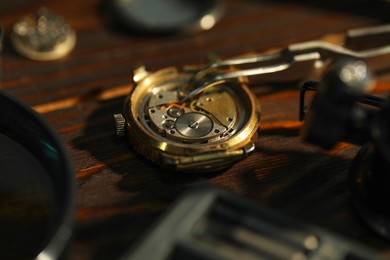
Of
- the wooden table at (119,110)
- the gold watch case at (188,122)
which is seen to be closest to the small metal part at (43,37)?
the wooden table at (119,110)

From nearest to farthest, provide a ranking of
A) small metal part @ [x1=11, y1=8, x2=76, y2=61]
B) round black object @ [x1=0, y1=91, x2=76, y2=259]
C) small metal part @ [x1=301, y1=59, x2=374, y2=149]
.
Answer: small metal part @ [x1=301, y1=59, x2=374, y2=149] → round black object @ [x1=0, y1=91, x2=76, y2=259] → small metal part @ [x1=11, y1=8, x2=76, y2=61]

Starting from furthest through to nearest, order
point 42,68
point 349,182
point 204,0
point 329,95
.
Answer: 1. point 204,0
2. point 42,68
3. point 349,182
4. point 329,95

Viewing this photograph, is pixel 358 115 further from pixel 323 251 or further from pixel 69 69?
→ pixel 69 69

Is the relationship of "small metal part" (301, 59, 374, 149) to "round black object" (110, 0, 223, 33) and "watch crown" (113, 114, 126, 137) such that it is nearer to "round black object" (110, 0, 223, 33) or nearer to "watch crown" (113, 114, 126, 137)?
"watch crown" (113, 114, 126, 137)

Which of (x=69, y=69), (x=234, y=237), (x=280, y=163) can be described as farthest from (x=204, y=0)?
(x=234, y=237)

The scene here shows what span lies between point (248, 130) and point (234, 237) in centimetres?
15

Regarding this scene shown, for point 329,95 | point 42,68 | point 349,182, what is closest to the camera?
point 329,95

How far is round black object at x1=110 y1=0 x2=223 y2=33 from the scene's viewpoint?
0.95 meters

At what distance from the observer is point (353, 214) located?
2.22 feet

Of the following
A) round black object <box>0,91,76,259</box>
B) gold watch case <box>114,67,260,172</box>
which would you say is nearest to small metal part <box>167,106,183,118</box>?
gold watch case <box>114,67,260,172</box>

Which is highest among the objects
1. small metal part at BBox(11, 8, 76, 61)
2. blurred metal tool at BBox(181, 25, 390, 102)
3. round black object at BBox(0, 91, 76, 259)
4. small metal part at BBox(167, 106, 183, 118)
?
small metal part at BBox(11, 8, 76, 61)

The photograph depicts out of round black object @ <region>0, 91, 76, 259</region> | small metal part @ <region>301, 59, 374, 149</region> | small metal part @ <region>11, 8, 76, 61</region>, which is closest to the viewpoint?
small metal part @ <region>301, 59, 374, 149</region>

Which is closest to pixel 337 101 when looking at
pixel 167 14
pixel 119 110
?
pixel 119 110

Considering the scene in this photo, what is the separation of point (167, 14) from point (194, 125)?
29 cm
